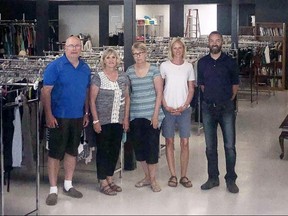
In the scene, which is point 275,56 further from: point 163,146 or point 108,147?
point 108,147

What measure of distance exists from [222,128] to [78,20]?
15.1 metres

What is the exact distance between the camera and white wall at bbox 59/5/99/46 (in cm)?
2084

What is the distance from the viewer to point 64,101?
238 inches

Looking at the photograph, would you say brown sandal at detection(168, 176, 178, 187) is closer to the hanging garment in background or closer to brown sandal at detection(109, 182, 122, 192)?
brown sandal at detection(109, 182, 122, 192)

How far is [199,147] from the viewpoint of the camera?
357 inches

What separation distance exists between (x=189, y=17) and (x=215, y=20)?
1.14 meters

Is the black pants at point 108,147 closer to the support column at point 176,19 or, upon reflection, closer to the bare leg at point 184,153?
the bare leg at point 184,153

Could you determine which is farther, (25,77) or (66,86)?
(25,77)

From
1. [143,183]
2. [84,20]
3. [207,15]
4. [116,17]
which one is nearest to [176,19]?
[116,17]

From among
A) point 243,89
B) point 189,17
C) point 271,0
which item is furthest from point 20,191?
point 189,17

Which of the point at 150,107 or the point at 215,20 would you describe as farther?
the point at 215,20

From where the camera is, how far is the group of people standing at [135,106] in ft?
19.9

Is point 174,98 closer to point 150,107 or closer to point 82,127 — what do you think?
point 150,107

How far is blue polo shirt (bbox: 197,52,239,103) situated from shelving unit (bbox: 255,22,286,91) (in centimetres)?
995
